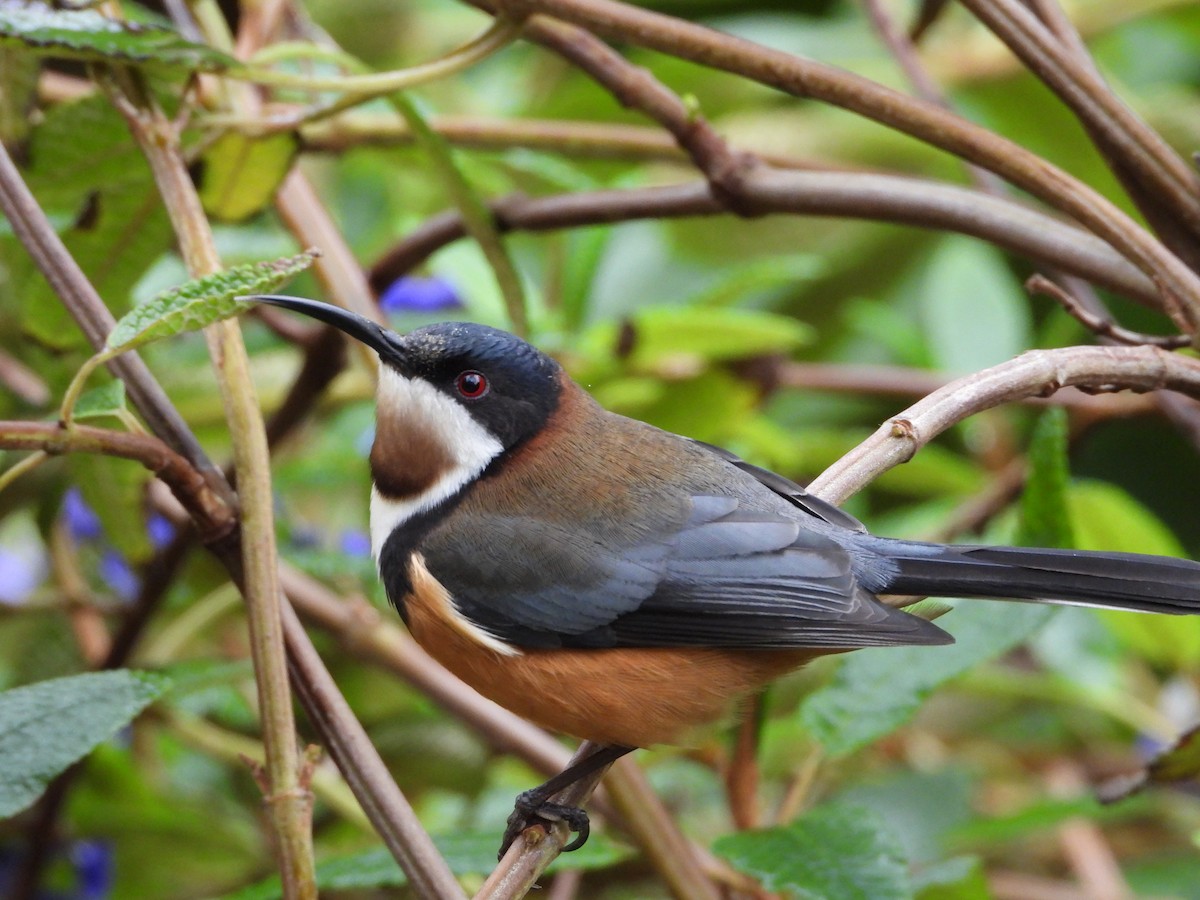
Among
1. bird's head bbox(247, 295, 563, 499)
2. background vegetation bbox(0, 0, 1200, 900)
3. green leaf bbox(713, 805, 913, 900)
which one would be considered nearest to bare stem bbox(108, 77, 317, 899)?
background vegetation bbox(0, 0, 1200, 900)

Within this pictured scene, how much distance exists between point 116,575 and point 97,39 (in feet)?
6.47

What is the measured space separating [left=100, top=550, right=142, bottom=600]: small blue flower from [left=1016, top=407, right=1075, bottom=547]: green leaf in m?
2.25

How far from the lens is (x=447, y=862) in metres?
2.10

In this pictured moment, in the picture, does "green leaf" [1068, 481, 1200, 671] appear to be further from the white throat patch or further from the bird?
the white throat patch

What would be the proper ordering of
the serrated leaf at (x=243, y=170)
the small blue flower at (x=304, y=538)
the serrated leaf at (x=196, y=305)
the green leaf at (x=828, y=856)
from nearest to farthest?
1. the serrated leaf at (x=196, y=305)
2. the green leaf at (x=828, y=856)
3. the serrated leaf at (x=243, y=170)
4. the small blue flower at (x=304, y=538)

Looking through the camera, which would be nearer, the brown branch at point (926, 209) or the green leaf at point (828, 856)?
the green leaf at point (828, 856)

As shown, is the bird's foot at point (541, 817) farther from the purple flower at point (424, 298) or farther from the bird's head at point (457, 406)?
the purple flower at point (424, 298)

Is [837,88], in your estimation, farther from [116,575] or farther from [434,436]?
[116,575]

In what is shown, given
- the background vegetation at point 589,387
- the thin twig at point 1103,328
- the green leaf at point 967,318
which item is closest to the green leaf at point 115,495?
the background vegetation at point 589,387

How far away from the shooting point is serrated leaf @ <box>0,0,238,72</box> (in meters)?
1.93

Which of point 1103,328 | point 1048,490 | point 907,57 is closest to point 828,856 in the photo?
point 1048,490

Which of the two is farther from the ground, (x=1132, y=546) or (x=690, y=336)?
(x=690, y=336)

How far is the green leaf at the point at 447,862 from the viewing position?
6.84ft

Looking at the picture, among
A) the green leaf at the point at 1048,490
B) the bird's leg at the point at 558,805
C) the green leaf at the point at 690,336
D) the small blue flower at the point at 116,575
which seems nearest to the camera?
the bird's leg at the point at 558,805
